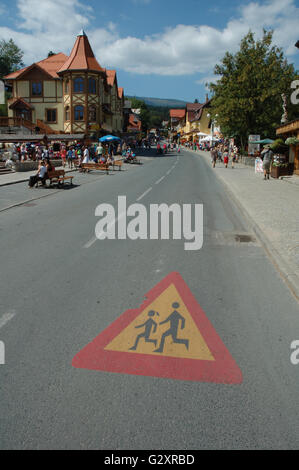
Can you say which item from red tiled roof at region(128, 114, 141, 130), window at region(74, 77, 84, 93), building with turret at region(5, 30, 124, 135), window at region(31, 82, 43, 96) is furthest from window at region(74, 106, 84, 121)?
red tiled roof at region(128, 114, 141, 130)

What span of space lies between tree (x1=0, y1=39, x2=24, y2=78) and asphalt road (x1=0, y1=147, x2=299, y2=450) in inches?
3315

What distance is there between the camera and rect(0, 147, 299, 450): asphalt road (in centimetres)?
288

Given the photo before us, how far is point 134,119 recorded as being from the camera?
114 meters

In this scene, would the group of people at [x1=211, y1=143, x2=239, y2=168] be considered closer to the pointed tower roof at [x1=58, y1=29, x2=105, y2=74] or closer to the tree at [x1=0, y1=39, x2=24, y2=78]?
the pointed tower roof at [x1=58, y1=29, x2=105, y2=74]

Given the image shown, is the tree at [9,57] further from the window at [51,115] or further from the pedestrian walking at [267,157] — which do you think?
the pedestrian walking at [267,157]

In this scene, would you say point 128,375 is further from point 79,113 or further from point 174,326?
point 79,113

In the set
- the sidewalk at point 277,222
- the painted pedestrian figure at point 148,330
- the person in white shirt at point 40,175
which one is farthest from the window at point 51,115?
the painted pedestrian figure at point 148,330

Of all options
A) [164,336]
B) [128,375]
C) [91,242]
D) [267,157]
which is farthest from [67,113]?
[128,375]

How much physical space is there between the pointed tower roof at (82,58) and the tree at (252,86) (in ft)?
47.5

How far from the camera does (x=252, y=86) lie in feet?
131

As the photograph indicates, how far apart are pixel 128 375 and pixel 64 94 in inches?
1871

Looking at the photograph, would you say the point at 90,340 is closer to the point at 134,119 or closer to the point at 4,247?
the point at 4,247
